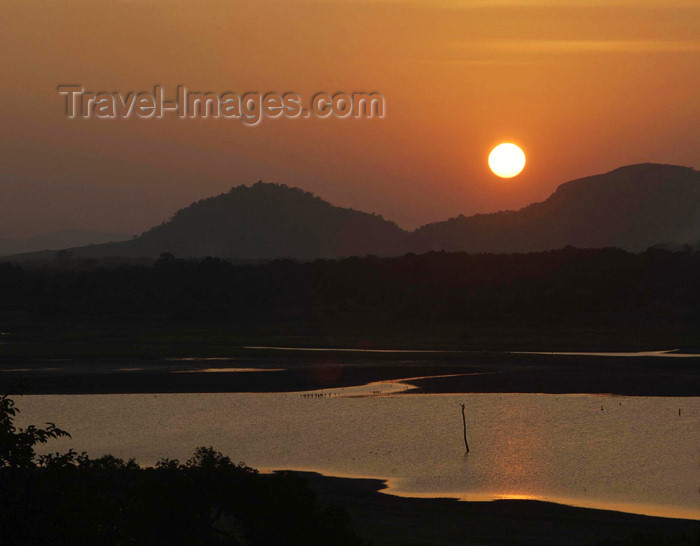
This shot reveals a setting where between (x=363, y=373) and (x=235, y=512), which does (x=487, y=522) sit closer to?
(x=235, y=512)

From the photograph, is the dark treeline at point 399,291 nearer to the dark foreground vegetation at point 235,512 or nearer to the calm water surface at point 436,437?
the calm water surface at point 436,437

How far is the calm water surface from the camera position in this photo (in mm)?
45656

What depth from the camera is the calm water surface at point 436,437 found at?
4566 cm

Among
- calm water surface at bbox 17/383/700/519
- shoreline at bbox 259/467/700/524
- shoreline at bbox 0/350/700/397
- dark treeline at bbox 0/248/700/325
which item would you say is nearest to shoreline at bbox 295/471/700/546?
shoreline at bbox 259/467/700/524

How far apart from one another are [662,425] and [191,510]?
134 ft

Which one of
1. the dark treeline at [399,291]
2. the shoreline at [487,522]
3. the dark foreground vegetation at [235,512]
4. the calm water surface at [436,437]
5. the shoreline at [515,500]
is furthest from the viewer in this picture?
the dark treeline at [399,291]

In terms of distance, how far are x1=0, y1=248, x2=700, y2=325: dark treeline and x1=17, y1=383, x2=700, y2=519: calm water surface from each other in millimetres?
79370

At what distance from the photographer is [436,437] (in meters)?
58.4

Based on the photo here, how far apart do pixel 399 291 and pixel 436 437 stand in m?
A: 122

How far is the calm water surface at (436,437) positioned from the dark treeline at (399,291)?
79370 millimetres

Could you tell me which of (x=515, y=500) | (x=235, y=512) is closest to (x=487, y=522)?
(x=515, y=500)

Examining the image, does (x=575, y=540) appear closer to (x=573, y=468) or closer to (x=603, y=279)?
(x=573, y=468)

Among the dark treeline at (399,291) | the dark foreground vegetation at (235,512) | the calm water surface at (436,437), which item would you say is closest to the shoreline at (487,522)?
the dark foreground vegetation at (235,512)

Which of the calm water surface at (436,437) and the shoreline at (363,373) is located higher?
the shoreline at (363,373)
